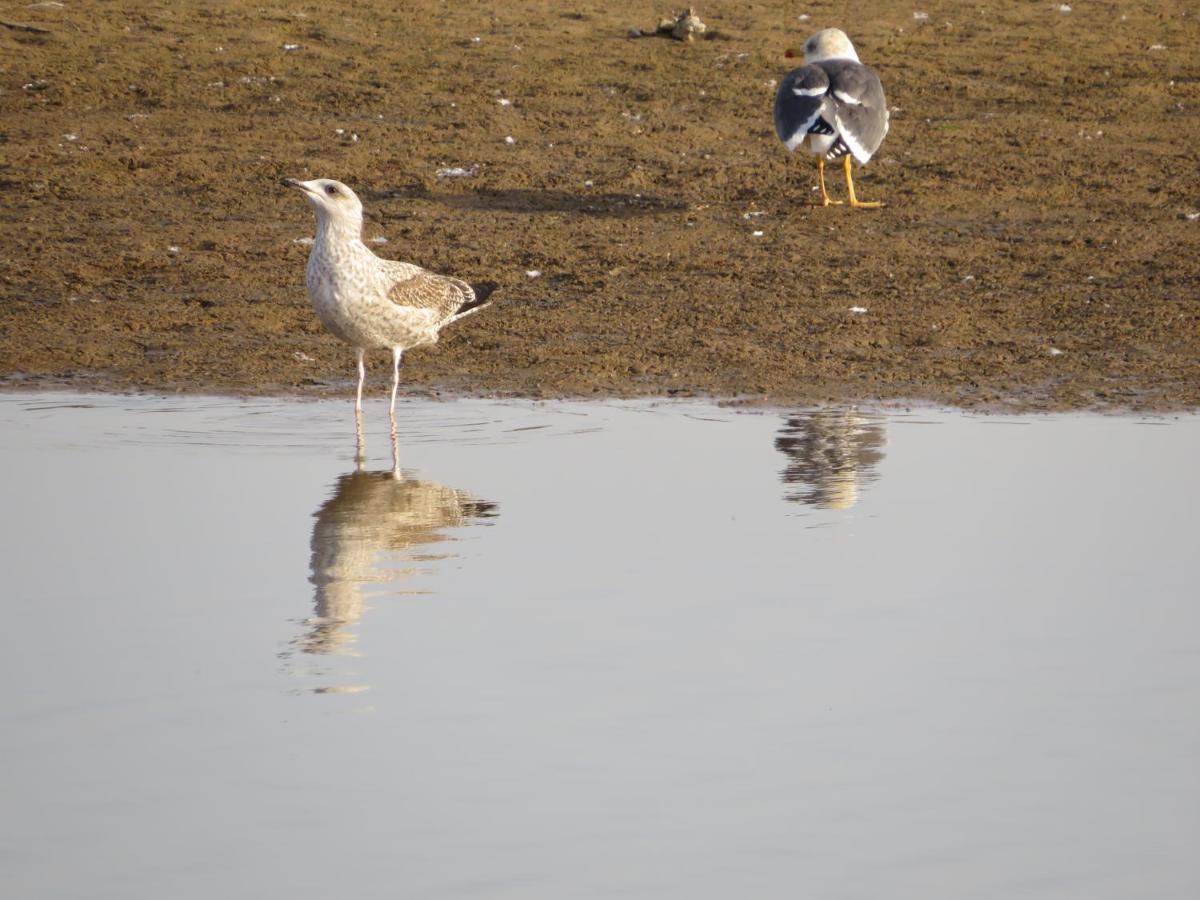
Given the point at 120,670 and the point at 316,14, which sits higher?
the point at 316,14

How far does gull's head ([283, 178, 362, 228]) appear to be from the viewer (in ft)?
34.0

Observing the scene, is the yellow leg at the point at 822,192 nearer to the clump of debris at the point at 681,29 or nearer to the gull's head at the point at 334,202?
the clump of debris at the point at 681,29

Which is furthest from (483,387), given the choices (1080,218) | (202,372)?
(1080,218)

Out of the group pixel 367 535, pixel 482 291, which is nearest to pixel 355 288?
pixel 482 291

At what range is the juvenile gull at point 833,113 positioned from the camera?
1512cm

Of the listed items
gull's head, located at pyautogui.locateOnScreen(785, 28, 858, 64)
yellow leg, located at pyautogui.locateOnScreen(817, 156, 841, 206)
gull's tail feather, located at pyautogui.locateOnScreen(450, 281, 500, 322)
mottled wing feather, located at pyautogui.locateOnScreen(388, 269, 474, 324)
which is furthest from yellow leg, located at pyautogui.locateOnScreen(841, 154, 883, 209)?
mottled wing feather, located at pyautogui.locateOnScreen(388, 269, 474, 324)

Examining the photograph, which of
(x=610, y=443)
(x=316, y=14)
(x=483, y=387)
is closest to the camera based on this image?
(x=610, y=443)

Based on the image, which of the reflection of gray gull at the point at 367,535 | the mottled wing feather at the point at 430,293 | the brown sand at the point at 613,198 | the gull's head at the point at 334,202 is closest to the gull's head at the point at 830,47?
the brown sand at the point at 613,198

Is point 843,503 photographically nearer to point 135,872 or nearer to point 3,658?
point 3,658

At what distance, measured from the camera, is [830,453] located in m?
9.43

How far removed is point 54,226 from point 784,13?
936cm

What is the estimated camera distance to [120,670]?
6129 mm

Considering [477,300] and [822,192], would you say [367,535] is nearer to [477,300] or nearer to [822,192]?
[477,300]

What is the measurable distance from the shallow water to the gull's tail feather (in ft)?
5.41
